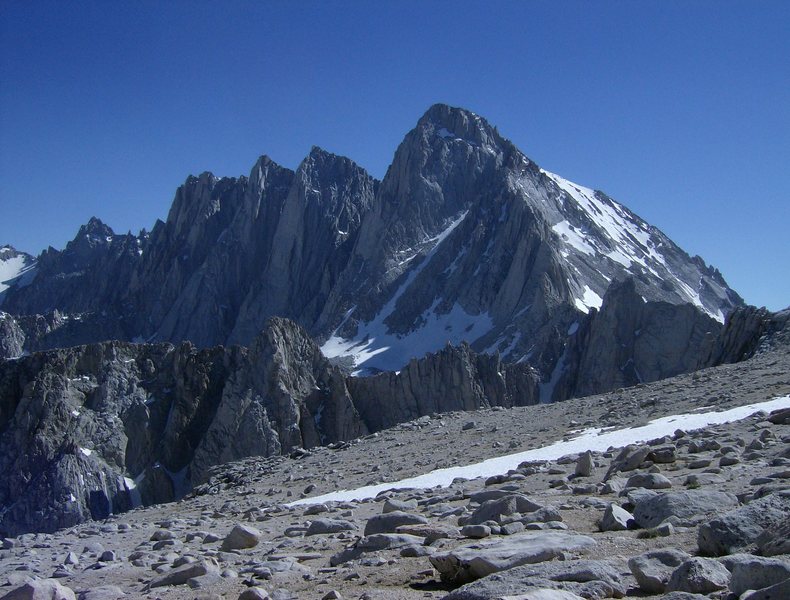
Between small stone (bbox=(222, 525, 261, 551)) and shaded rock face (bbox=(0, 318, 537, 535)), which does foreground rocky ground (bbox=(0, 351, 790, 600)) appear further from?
shaded rock face (bbox=(0, 318, 537, 535))

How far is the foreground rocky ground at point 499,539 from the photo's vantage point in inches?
282

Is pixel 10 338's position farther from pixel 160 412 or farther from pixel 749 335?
pixel 749 335

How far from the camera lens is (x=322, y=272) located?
195250 mm

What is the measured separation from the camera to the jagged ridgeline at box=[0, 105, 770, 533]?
70.8 metres

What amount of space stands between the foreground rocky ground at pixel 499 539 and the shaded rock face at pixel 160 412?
1949 inches

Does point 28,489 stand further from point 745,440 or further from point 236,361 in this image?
point 745,440

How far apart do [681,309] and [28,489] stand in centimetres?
8106

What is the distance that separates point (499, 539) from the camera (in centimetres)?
920

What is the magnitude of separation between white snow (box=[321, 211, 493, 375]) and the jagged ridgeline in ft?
1.40

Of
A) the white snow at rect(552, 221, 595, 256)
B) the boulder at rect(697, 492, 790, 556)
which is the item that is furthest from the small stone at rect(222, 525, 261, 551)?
the white snow at rect(552, 221, 595, 256)

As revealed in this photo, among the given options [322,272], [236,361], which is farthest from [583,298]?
[236,361]

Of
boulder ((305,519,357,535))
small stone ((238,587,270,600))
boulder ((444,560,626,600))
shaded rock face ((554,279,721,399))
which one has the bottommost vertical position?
small stone ((238,587,270,600))

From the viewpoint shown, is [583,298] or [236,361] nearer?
[236,361]

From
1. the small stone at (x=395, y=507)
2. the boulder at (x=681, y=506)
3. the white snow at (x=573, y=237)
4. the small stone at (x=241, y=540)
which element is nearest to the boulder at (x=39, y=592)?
the small stone at (x=241, y=540)
